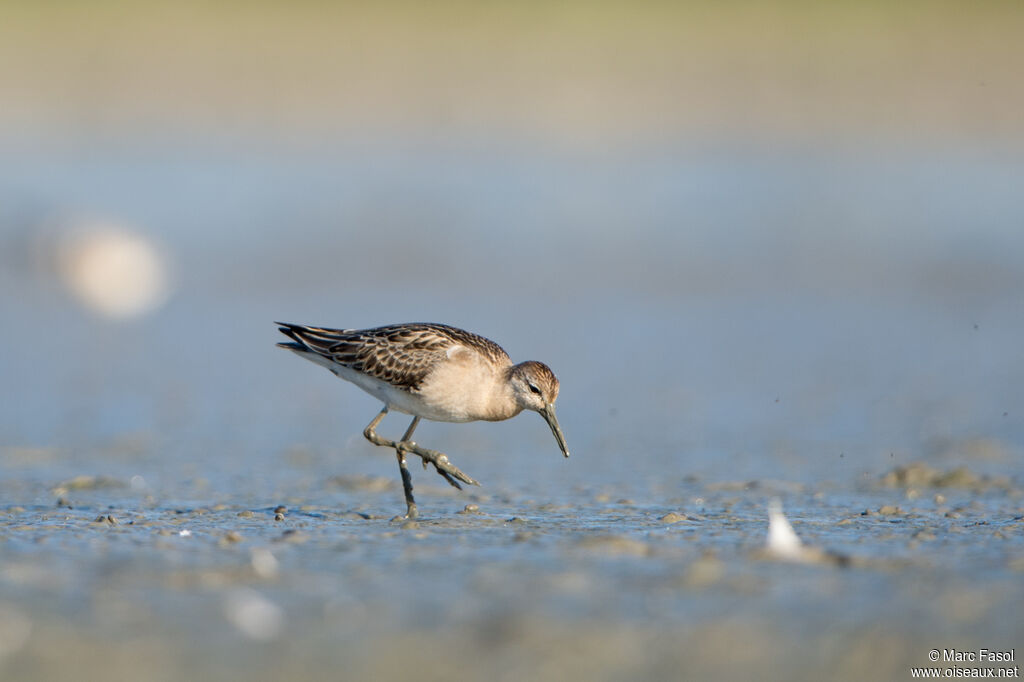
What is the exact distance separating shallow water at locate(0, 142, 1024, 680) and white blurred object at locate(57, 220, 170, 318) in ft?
1.10

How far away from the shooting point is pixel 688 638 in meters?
5.05

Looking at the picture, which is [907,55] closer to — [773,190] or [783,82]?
[783,82]

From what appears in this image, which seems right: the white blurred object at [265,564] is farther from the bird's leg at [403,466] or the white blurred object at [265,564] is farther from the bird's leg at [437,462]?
the bird's leg at [437,462]

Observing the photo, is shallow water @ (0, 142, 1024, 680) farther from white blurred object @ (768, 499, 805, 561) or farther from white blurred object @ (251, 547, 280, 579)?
white blurred object @ (768, 499, 805, 561)

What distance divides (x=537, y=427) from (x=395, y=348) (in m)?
2.76

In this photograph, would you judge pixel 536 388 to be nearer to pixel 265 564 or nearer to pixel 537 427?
pixel 537 427

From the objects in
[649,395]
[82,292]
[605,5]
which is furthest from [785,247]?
[605,5]

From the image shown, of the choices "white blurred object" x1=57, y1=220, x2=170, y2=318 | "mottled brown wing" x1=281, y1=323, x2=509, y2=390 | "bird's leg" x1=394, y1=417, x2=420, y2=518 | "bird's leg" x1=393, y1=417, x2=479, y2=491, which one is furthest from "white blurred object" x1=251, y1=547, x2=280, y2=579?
"white blurred object" x1=57, y1=220, x2=170, y2=318

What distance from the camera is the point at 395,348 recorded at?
8.78 metres

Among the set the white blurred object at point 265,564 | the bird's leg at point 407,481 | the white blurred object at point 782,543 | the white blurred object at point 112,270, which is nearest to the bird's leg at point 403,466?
the bird's leg at point 407,481

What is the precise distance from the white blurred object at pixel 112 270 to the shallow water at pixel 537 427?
0.34 meters

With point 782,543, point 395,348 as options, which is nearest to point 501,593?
point 782,543

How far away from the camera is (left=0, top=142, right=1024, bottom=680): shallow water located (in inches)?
204

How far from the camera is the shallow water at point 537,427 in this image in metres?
5.18
